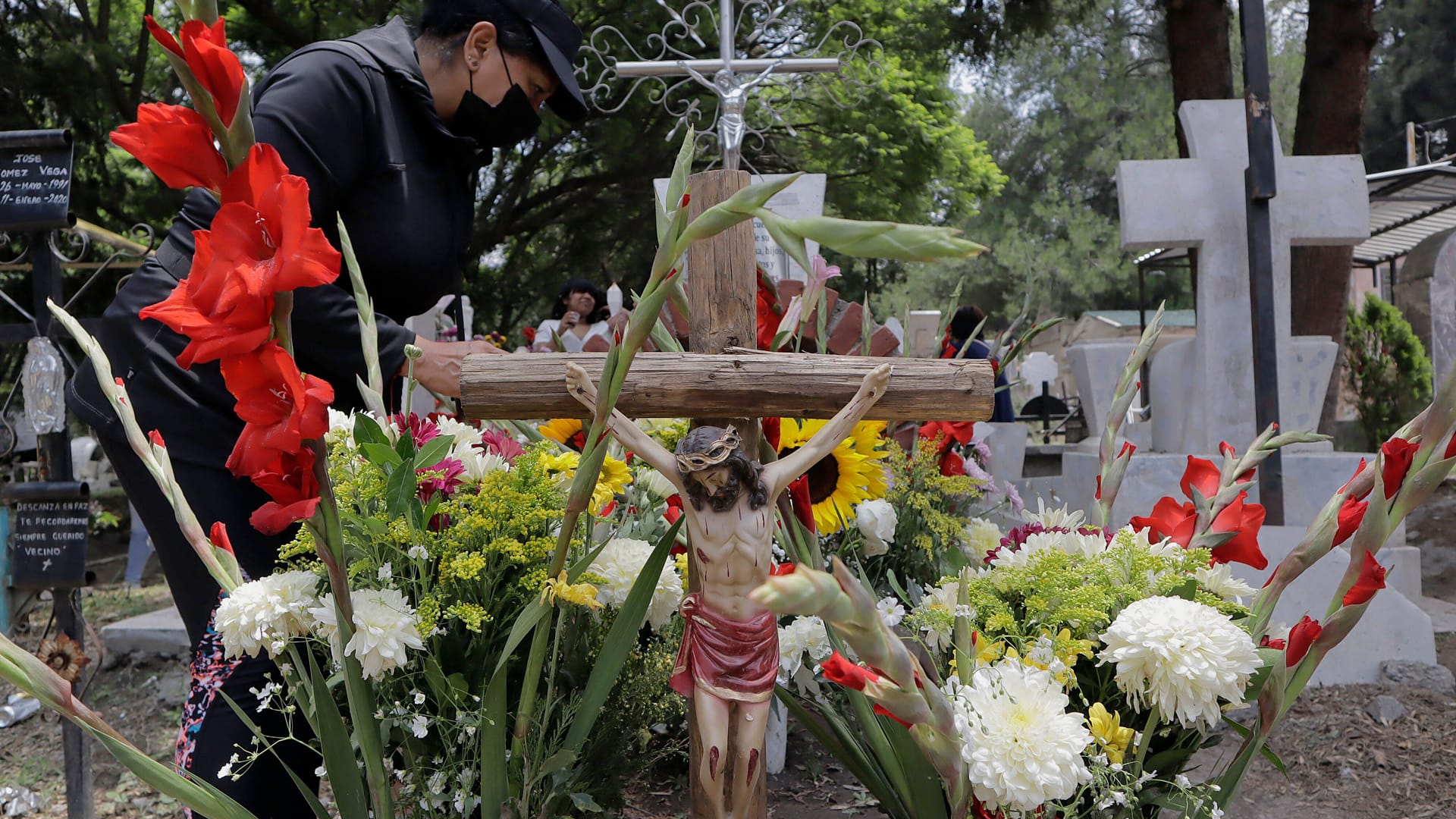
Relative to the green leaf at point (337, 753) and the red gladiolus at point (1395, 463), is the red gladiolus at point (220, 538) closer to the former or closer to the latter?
the green leaf at point (337, 753)

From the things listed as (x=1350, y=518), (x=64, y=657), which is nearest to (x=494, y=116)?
(x=1350, y=518)

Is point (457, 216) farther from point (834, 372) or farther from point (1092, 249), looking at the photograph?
point (1092, 249)

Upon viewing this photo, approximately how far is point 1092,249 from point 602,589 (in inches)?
1036

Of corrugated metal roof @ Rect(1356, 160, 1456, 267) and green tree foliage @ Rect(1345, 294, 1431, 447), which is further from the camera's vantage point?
green tree foliage @ Rect(1345, 294, 1431, 447)

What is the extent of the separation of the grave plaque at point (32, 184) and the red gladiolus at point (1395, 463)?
295 centimetres

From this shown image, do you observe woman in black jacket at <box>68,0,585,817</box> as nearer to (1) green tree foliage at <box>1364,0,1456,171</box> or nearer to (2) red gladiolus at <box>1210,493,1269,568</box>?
(2) red gladiolus at <box>1210,493,1269,568</box>

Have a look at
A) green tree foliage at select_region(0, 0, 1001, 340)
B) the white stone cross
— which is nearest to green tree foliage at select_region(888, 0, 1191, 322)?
green tree foliage at select_region(0, 0, 1001, 340)

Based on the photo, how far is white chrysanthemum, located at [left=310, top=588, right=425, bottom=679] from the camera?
1.15 meters

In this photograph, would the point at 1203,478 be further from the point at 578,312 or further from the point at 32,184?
the point at 578,312

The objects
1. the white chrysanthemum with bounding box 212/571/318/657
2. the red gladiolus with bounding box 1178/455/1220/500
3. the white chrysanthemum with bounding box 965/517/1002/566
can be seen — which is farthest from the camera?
the white chrysanthemum with bounding box 965/517/1002/566

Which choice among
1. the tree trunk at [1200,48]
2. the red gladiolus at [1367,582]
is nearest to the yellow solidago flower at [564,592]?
the red gladiolus at [1367,582]

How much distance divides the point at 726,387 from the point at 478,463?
0.42m

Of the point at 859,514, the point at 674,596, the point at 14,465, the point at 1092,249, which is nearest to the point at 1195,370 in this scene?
the point at 859,514

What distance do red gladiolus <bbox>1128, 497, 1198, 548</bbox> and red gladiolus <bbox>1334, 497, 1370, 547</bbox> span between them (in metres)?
0.34
